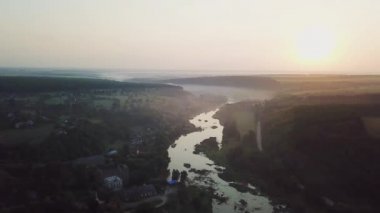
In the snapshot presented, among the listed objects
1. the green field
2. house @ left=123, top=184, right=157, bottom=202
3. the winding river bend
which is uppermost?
the green field

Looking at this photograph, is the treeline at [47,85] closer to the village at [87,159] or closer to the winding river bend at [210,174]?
the village at [87,159]

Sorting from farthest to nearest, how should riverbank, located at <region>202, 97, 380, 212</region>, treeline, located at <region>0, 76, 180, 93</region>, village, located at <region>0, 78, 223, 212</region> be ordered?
treeline, located at <region>0, 76, 180, 93</region> < riverbank, located at <region>202, 97, 380, 212</region> < village, located at <region>0, 78, 223, 212</region>

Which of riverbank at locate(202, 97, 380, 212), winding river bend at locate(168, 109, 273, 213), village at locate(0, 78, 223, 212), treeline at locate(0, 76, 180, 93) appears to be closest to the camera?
village at locate(0, 78, 223, 212)

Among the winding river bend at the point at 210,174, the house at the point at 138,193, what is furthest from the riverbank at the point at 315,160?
the house at the point at 138,193

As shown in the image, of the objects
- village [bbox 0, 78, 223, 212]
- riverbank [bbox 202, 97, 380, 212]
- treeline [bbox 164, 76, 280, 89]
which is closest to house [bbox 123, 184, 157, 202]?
village [bbox 0, 78, 223, 212]

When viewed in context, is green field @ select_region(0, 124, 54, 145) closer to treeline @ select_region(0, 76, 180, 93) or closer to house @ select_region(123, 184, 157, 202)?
house @ select_region(123, 184, 157, 202)

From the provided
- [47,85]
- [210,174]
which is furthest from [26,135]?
[47,85]
